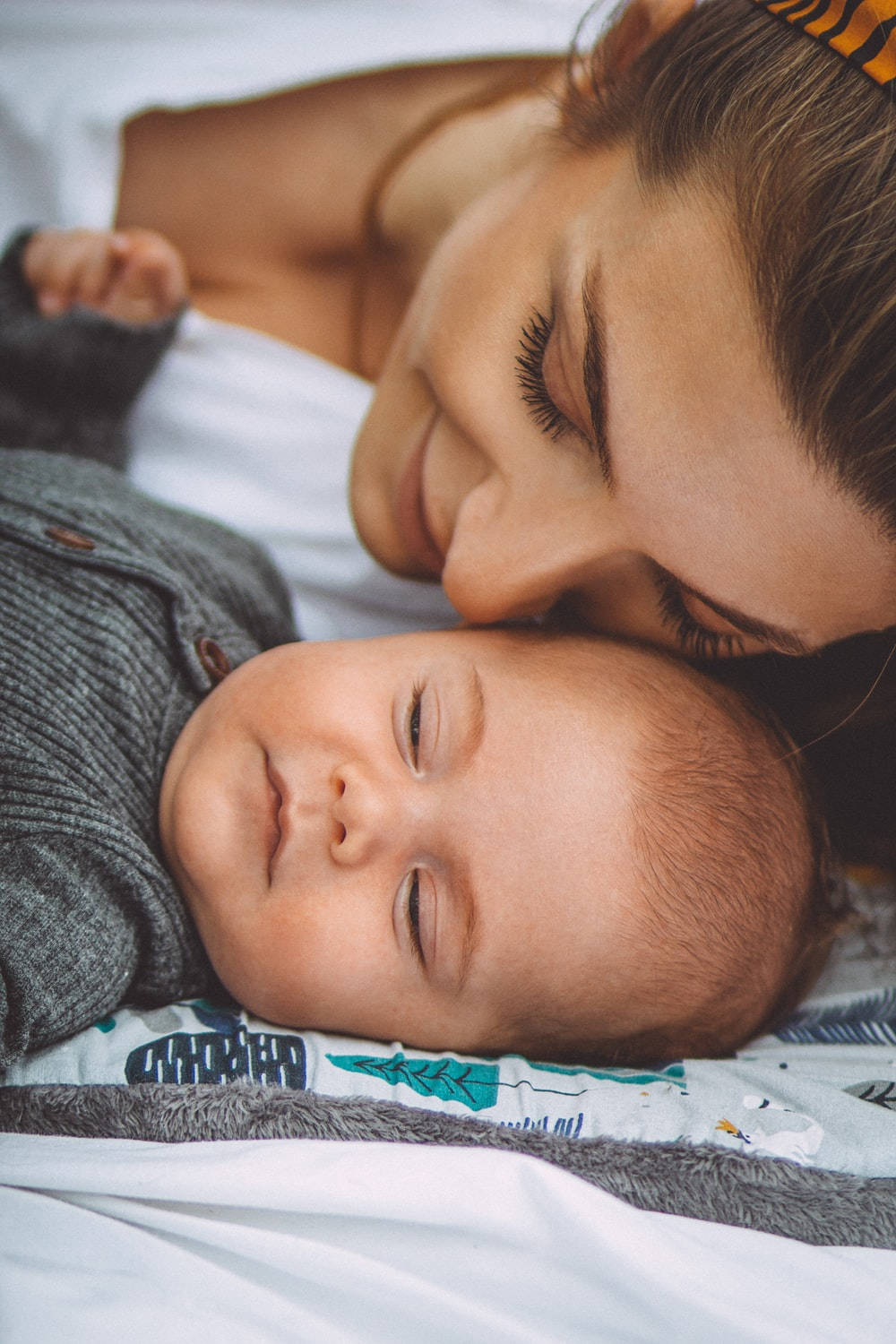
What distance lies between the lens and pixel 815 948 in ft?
4.52

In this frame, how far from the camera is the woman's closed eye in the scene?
104cm

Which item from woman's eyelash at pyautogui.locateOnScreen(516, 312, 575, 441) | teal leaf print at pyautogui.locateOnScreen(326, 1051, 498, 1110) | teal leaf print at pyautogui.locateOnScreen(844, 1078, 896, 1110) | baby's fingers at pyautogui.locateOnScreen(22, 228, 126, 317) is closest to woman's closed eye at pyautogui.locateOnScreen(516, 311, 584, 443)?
woman's eyelash at pyautogui.locateOnScreen(516, 312, 575, 441)

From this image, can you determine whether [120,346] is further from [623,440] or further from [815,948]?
[815,948]

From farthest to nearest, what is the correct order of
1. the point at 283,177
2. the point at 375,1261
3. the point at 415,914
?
the point at 283,177 → the point at 415,914 → the point at 375,1261

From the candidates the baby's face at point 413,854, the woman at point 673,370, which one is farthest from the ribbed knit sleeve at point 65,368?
the baby's face at point 413,854

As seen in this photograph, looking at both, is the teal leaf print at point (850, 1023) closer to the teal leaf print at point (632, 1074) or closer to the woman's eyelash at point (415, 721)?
the teal leaf print at point (632, 1074)

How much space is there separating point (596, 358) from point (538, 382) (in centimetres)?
10

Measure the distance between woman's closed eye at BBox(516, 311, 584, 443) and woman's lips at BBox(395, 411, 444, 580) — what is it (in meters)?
0.22

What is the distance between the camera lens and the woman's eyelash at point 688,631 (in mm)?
1079

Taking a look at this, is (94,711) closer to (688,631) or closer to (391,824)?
(391,824)

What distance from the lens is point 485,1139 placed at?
0.91 meters

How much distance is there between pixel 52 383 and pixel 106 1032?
108 centimetres

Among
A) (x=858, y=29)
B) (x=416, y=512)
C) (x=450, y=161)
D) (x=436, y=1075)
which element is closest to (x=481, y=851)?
(x=436, y=1075)

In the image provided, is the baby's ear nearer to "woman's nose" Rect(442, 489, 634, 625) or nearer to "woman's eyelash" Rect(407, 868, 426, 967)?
"woman's nose" Rect(442, 489, 634, 625)
